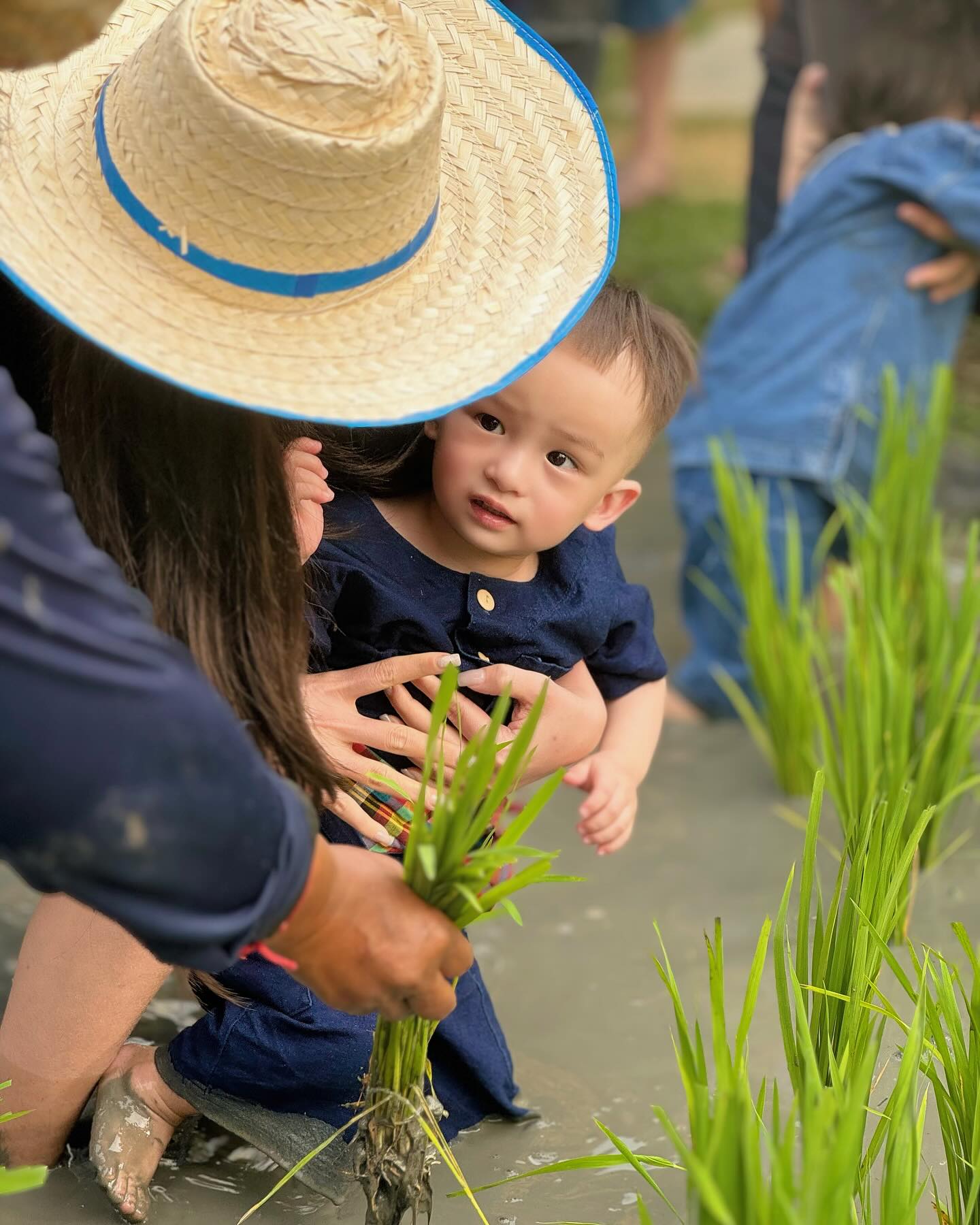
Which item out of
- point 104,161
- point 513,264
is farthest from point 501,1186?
point 104,161

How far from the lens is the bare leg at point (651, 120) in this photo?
6.54 meters

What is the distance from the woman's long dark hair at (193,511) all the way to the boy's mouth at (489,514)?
1.18 feet

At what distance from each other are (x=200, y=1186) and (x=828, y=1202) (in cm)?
81

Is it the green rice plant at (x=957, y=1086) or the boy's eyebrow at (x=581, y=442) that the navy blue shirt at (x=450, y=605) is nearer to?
the boy's eyebrow at (x=581, y=442)

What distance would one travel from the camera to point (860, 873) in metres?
1.52

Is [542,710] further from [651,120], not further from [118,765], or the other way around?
[651,120]

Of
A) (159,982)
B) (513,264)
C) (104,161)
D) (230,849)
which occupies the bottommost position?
(159,982)

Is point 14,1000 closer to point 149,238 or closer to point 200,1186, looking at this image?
point 200,1186

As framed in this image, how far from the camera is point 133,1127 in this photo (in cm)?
166

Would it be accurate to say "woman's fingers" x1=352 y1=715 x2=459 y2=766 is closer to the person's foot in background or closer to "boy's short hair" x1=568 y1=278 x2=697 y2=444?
"boy's short hair" x1=568 y1=278 x2=697 y2=444

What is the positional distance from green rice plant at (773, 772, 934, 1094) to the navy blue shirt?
434mm

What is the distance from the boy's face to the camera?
5.79 ft

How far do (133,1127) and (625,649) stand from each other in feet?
2.67

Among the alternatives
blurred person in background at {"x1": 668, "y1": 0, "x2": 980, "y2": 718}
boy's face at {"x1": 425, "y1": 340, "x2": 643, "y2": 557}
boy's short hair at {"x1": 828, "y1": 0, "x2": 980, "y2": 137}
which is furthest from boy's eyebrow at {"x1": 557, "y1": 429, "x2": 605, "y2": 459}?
boy's short hair at {"x1": 828, "y1": 0, "x2": 980, "y2": 137}
